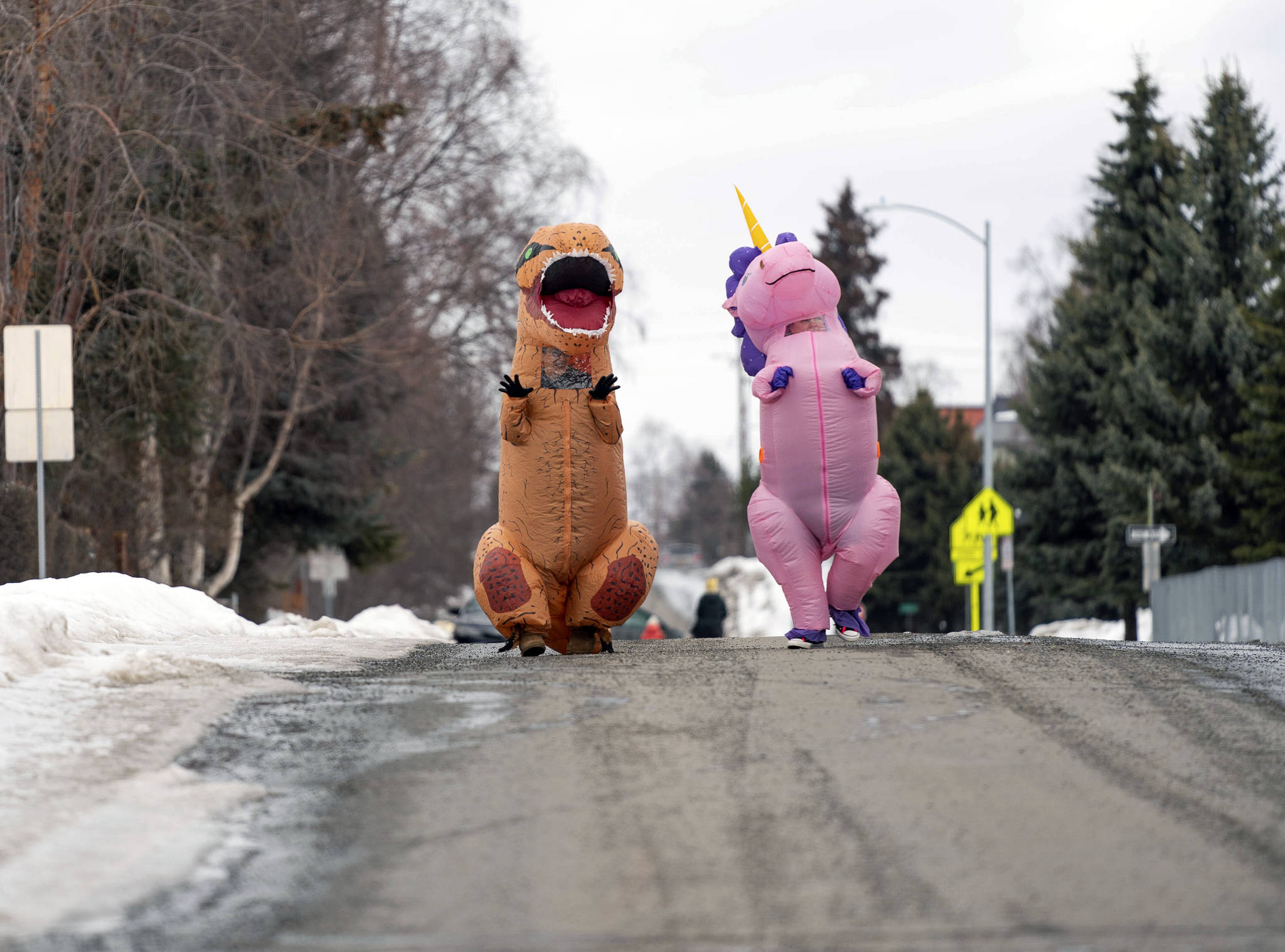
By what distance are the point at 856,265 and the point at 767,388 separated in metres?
49.6

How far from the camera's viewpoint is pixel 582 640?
986cm

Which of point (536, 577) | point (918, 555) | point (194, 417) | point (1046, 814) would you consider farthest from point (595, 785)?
point (918, 555)

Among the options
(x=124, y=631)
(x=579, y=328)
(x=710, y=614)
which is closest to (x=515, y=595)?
(x=579, y=328)

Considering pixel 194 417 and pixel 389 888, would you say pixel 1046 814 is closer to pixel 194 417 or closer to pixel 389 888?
pixel 389 888

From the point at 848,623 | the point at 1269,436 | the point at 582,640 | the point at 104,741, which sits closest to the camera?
the point at 104,741

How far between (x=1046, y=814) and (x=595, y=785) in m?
1.44

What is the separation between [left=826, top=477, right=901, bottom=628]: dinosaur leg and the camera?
10250 mm

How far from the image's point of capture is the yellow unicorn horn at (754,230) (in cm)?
1141

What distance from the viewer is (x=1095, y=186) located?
1185 inches

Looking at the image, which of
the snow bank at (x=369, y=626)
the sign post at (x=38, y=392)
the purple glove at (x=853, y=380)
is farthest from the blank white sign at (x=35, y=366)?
the purple glove at (x=853, y=380)

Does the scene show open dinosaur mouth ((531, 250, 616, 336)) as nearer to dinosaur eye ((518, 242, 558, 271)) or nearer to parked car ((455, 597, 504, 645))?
dinosaur eye ((518, 242, 558, 271))

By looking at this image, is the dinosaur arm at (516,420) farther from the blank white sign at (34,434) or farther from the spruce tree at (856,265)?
the spruce tree at (856,265)

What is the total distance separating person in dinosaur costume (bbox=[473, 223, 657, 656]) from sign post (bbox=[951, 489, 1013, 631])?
53.9 ft

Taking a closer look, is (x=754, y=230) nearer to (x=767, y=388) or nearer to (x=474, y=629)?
(x=767, y=388)
